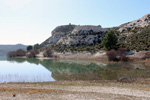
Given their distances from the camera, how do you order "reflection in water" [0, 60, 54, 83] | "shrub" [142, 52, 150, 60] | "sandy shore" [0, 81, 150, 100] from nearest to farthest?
1. "sandy shore" [0, 81, 150, 100]
2. "reflection in water" [0, 60, 54, 83]
3. "shrub" [142, 52, 150, 60]

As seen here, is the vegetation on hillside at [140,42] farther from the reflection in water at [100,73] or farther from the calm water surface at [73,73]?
the reflection in water at [100,73]

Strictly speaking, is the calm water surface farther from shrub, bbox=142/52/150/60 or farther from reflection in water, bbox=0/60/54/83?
shrub, bbox=142/52/150/60

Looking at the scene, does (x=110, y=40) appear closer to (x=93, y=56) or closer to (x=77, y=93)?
(x=93, y=56)

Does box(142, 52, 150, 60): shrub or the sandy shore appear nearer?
the sandy shore

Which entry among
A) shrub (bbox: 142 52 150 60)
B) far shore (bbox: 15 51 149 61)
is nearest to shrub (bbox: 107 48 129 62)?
far shore (bbox: 15 51 149 61)

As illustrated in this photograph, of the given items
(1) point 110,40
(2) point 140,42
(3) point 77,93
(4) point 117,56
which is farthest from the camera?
(2) point 140,42

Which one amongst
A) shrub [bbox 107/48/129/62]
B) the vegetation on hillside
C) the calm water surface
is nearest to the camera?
the calm water surface

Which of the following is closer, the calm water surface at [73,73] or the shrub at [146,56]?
the calm water surface at [73,73]

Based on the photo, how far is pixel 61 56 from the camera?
111m

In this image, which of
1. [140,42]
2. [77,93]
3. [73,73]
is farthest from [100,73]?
[140,42]

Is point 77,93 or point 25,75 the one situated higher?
point 77,93

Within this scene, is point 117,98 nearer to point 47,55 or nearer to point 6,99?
point 6,99

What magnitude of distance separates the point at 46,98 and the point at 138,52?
231 feet

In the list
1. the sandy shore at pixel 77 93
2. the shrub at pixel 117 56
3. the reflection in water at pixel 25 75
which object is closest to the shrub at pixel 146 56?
the shrub at pixel 117 56
